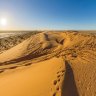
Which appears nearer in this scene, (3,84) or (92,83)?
(92,83)

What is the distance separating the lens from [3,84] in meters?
7.26

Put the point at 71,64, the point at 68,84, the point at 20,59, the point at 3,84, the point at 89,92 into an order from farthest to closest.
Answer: the point at 20,59 → the point at 71,64 → the point at 3,84 → the point at 68,84 → the point at 89,92

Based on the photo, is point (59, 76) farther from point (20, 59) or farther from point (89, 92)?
point (20, 59)

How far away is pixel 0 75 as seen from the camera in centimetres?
906

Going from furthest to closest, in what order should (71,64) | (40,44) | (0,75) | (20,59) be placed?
(40,44) < (20,59) < (0,75) < (71,64)

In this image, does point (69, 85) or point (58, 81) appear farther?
point (58, 81)

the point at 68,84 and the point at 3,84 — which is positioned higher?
the point at 68,84

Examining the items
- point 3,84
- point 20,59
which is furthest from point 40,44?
point 3,84

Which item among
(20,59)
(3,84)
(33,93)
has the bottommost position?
(20,59)

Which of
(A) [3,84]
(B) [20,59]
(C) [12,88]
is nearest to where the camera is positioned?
(C) [12,88]

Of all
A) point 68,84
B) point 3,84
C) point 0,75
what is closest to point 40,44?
point 0,75

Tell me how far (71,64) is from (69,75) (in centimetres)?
146

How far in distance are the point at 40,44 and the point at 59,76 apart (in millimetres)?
9379

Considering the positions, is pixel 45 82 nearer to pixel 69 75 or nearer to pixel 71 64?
pixel 69 75
